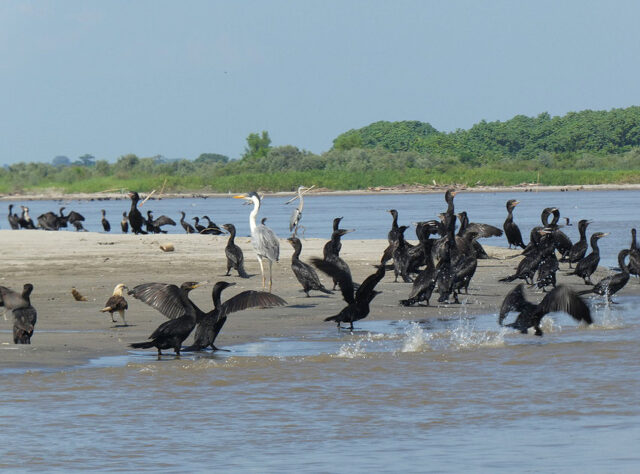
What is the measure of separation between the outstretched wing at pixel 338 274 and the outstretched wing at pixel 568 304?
227 cm

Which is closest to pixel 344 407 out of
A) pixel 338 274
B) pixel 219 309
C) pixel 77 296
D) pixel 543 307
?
pixel 219 309

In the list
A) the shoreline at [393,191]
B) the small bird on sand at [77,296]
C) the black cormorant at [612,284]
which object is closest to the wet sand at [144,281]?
the small bird on sand at [77,296]

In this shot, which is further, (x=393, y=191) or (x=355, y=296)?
(x=393, y=191)

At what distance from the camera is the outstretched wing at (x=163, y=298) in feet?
35.7

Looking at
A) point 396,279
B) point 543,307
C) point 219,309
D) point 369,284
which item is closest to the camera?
point 219,309

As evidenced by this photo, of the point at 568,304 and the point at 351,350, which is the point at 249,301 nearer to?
the point at 351,350

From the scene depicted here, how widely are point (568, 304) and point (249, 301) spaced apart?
129 inches

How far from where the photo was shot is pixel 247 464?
7.04m

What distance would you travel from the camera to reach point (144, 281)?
16.8 m

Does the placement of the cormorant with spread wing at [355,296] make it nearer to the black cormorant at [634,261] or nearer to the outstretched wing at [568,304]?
the outstretched wing at [568,304]

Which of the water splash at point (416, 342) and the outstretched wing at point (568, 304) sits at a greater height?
the outstretched wing at point (568, 304)

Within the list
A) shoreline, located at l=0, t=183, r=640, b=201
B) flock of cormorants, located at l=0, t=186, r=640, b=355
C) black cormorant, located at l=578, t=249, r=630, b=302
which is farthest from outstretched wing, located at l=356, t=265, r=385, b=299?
shoreline, located at l=0, t=183, r=640, b=201

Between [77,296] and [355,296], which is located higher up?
[355,296]

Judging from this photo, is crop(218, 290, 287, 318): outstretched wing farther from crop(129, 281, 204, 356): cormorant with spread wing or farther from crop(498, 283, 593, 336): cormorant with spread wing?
crop(498, 283, 593, 336): cormorant with spread wing
